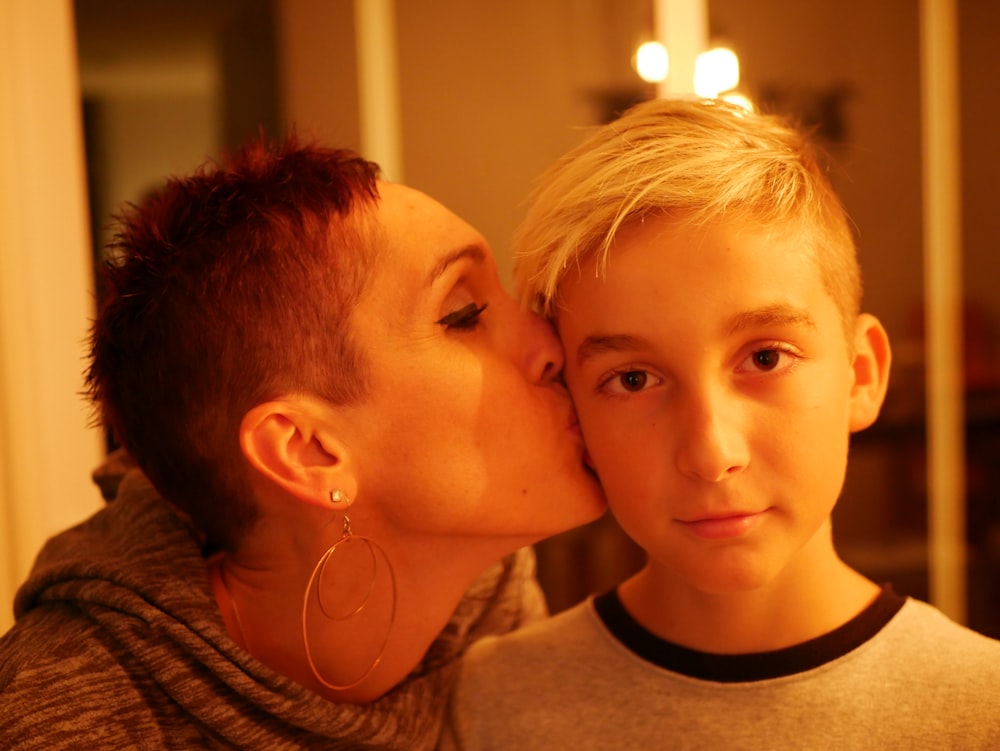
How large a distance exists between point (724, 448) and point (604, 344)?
18 cm

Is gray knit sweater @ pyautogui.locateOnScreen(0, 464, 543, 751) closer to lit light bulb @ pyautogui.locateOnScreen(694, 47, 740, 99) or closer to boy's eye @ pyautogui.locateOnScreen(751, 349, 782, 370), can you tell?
boy's eye @ pyautogui.locateOnScreen(751, 349, 782, 370)

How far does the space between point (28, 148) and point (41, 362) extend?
47 cm

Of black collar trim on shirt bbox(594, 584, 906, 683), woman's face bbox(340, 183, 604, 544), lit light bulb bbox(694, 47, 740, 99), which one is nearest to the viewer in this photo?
black collar trim on shirt bbox(594, 584, 906, 683)

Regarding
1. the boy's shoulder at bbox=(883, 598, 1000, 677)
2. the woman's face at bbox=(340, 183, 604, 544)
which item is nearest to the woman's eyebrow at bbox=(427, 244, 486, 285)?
the woman's face at bbox=(340, 183, 604, 544)

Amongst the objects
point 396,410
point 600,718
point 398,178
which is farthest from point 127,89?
point 600,718

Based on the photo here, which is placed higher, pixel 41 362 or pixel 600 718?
pixel 41 362

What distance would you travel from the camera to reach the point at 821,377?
100cm

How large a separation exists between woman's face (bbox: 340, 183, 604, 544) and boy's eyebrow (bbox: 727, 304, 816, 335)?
11.0 inches

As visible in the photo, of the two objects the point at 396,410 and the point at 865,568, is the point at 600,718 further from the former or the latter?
the point at 865,568

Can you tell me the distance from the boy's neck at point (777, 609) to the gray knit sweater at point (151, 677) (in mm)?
365

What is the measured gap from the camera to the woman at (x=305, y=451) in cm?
113

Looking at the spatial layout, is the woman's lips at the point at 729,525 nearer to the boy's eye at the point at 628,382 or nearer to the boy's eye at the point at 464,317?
the boy's eye at the point at 628,382

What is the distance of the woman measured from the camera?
1130 mm

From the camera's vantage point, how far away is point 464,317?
1.22 meters
